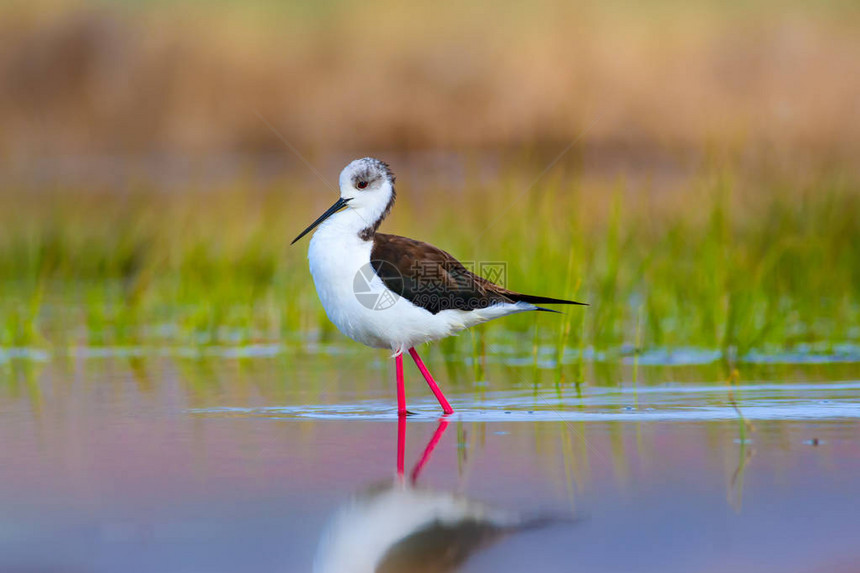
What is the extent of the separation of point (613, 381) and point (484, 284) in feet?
2.89

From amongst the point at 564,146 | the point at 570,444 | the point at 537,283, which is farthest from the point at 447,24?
the point at 570,444

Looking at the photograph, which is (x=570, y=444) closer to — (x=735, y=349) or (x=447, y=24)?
(x=735, y=349)

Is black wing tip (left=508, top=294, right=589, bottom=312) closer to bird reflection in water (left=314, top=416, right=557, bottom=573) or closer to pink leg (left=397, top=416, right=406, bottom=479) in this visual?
pink leg (left=397, top=416, right=406, bottom=479)

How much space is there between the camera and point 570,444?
204 inches

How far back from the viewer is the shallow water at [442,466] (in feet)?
12.4

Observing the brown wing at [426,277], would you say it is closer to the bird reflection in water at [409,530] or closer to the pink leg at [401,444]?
the pink leg at [401,444]

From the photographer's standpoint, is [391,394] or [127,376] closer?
[391,394]

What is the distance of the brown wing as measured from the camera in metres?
6.30

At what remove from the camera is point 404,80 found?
24188mm

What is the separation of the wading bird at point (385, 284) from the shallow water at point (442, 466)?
0.37m

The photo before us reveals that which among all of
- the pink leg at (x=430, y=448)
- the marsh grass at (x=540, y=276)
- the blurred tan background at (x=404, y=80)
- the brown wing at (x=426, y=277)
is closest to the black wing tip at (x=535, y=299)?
the brown wing at (x=426, y=277)

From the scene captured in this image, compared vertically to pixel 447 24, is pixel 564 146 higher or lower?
lower

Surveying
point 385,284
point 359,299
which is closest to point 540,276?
point 385,284
